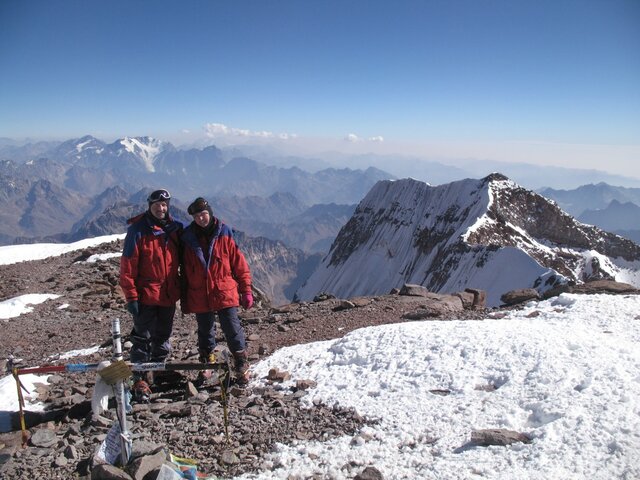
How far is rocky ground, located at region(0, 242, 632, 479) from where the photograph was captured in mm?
5770

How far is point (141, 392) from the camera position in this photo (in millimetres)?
7402

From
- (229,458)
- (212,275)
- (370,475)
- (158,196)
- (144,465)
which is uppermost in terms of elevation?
(158,196)

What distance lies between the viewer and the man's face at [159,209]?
757 cm

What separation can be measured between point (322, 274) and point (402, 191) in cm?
2964

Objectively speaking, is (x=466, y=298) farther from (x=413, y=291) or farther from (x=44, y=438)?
(x=44, y=438)

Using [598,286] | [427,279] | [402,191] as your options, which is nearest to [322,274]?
[402,191]

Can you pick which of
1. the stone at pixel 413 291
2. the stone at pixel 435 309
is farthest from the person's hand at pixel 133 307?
the stone at pixel 413 291

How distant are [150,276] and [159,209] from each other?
1.23 meters

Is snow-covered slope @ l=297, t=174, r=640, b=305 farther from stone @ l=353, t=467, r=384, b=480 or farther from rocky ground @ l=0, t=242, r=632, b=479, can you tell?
stone @ l=353, t=467, r=384, b=480

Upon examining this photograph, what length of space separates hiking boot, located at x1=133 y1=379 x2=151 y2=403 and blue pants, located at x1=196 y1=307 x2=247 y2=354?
122 centimetres

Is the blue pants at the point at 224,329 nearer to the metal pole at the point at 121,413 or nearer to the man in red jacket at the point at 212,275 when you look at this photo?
the man in red jacket at the point at 212,275

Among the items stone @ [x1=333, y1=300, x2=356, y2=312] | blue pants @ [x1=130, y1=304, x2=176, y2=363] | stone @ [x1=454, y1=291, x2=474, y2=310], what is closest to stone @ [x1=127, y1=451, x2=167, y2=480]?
blue pants @ [x1=130, y1=304, x2=176, y2=363]

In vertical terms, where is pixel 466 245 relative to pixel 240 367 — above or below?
below

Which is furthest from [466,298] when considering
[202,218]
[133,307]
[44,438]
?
[44,438]
